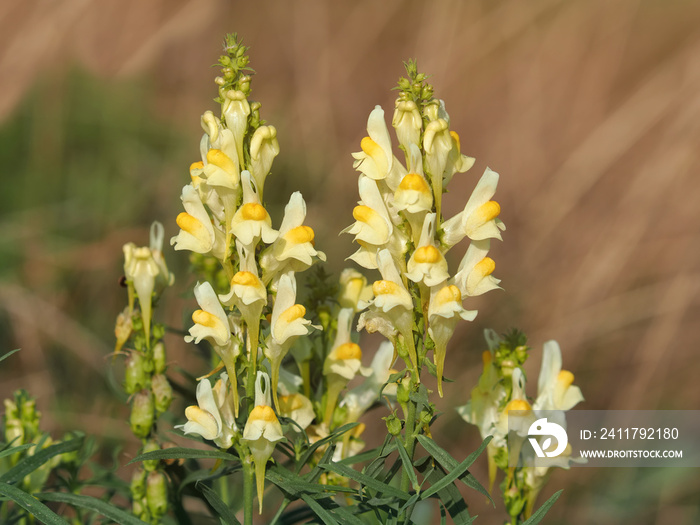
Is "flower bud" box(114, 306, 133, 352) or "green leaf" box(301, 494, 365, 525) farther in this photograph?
"flower bud" box(114, 306, 133, 352)

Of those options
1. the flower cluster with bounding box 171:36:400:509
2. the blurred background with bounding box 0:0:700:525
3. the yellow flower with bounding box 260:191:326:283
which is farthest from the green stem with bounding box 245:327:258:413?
the blurred background with bounding box 0:0:700:525

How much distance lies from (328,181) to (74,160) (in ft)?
3.41

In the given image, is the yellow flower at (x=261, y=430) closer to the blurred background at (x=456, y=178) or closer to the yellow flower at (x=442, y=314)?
the yellow flower at (x=442, y=314)

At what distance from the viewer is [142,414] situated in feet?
3.87

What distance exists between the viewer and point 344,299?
1.25 meters

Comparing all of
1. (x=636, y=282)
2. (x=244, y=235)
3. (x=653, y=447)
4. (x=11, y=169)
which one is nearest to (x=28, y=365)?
(x=11, y=169)

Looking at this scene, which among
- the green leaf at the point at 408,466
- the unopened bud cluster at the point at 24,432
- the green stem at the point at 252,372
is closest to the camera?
the green leaf at the point at 408,466

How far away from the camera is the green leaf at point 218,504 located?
98cm

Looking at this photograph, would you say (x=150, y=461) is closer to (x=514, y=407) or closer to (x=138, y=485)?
(x=138, y=485)

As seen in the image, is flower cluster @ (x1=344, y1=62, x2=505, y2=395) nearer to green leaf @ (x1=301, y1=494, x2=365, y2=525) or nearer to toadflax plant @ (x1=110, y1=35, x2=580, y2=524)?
toadflax plant @ (x1=110, y1=35, x2=580, y2=524)

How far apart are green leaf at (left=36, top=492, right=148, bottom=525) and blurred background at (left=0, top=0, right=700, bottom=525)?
120 cm

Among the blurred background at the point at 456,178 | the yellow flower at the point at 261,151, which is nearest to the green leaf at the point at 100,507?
the yellow flower at the point at 261,151

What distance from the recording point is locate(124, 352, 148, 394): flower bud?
1206 mm

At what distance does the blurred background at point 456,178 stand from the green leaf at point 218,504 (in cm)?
131
